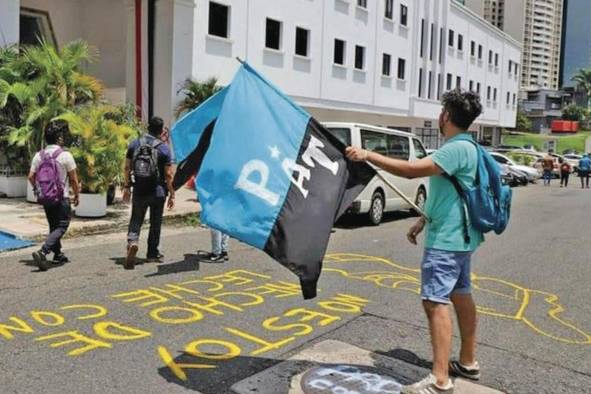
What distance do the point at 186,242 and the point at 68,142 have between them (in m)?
4.20

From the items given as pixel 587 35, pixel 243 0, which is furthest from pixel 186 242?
pixel 587 35

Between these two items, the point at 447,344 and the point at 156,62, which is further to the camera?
the point at 156,62

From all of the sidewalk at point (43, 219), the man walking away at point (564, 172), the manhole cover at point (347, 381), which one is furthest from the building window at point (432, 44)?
the manhole cover at point (347, 381)

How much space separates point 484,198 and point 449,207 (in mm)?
230

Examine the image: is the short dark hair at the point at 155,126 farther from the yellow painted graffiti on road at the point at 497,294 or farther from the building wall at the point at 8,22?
the building wall at the point at 8,22

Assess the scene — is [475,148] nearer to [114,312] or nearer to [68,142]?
[114,312]

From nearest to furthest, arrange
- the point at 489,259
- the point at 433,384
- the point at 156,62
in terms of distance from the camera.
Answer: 1. the point at 433,384
2. the point at 489,259
3. the point at 156,62

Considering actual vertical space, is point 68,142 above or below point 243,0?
below

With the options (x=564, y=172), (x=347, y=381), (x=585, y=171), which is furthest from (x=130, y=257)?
(x=585, y=171)

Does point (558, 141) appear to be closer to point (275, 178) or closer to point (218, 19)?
point (218, 19)

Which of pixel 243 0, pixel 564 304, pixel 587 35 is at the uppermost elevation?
pixel 587 35

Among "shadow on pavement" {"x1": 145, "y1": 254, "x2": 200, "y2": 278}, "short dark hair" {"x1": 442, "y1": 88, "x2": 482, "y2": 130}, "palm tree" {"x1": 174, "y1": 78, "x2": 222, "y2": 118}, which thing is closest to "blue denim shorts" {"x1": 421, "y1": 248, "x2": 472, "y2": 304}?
"short dark hair" {"x1": 442, "y1": 88, "x2": 482, "y2": 130}

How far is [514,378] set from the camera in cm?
434

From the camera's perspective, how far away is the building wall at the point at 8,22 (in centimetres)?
1415
